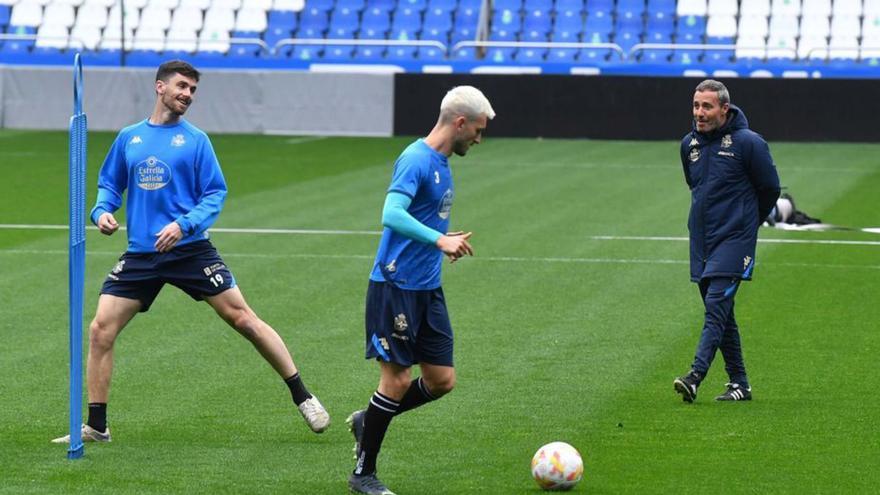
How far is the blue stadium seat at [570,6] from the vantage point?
130ft

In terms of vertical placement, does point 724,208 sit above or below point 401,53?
above

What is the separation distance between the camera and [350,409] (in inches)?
393

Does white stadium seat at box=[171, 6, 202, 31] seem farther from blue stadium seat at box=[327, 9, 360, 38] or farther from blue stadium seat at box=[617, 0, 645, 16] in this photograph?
blue stadium seat at box=[617, 0, 645, 16]

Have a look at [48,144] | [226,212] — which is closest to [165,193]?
[226,212]

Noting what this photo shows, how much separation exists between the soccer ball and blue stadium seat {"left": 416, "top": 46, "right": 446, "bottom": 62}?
98.3 ft

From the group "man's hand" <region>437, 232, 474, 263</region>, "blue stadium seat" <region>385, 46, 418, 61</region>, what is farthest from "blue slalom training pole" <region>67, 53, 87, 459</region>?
"blue stadium seat" <region>385, 46, 418, 61</region>

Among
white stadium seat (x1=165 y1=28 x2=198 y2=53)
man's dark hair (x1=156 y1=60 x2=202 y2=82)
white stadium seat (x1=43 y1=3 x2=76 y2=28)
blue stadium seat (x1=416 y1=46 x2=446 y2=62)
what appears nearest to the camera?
man's dark hair (x1=156 y1=60 x2=202 y2=82)

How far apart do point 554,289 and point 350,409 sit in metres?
5.30

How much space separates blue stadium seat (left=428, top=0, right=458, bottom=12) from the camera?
131ft

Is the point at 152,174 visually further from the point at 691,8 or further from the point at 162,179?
the point at 691,8

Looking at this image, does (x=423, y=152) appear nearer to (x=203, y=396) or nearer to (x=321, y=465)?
(x=321, y=465)

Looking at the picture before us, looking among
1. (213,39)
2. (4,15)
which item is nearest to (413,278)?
(213,39)

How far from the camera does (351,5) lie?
4078 cm

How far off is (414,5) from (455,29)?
1.51 meters
